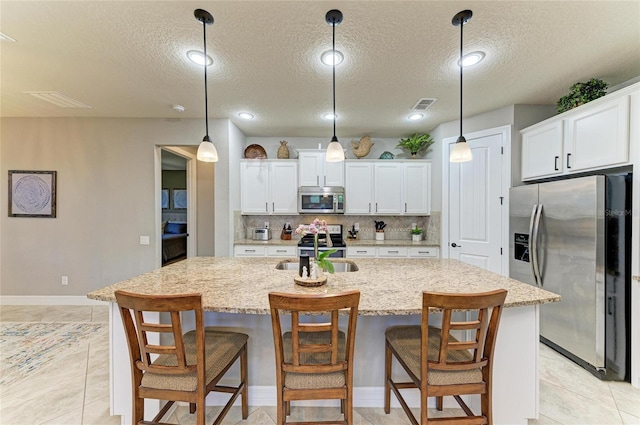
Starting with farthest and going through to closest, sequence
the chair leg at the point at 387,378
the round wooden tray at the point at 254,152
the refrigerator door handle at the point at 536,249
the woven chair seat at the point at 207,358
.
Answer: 1. the round wooden tray at the point at 254,152
2. the refrigerator door handle at the point at 536,249
3. the chair leg at the point at 387,378
4. the woven chair seat at the point at 207,358

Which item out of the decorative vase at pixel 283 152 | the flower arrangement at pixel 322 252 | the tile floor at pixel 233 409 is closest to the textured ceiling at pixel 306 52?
the decorative vase at pixel 283 152

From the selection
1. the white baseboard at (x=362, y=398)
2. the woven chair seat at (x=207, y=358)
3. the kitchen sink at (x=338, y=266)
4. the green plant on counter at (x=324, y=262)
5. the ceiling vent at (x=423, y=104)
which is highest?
the ceiling vent at (x=423, y=104)

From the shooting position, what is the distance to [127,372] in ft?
5.32

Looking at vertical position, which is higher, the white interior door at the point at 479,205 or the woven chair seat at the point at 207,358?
the white interior door at the point at 479,205

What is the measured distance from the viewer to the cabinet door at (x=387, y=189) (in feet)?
13.9

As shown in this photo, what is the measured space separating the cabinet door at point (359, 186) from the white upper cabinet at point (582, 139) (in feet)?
6.53

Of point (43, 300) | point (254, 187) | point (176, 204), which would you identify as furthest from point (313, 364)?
point (176, 204)

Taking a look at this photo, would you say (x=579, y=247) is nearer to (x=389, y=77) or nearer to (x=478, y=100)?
(x=478, y=100)

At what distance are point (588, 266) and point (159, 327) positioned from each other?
318 cm

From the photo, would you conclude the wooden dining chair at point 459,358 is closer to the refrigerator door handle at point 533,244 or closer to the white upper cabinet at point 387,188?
the refrigerator door handle at point 533,244

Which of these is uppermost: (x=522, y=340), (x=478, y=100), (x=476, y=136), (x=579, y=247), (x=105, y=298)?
(x=478, y=100)

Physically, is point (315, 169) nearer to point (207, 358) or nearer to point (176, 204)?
point (207, 358)

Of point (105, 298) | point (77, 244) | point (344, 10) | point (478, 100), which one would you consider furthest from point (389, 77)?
point (77, 244)

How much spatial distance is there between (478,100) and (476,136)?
58 cm
